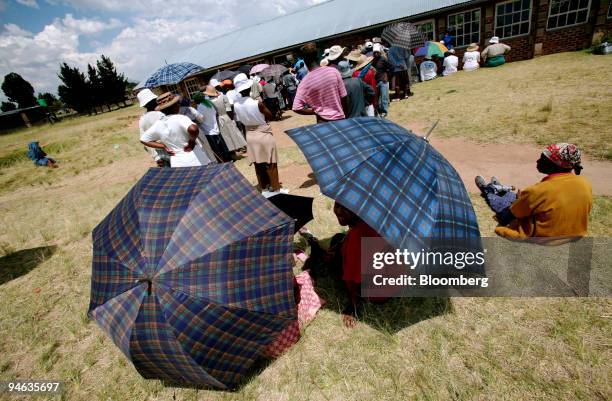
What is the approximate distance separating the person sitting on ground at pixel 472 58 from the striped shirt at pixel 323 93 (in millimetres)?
12343

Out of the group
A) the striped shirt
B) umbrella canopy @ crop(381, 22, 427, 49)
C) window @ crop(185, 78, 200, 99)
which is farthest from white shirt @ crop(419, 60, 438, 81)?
window @ crop(185, 78, 200, 99)

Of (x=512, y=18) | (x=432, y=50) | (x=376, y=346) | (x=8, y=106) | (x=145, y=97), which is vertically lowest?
(x=376, y=346)

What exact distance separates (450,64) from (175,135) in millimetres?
13859

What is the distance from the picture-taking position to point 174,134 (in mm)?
3615

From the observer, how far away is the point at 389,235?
157cm

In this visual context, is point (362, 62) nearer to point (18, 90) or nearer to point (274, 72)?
point (274, 72)

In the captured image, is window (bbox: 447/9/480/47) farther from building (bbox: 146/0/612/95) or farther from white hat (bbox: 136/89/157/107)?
white hat (bbox: 136/89/157/107)

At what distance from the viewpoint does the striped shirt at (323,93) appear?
154 inches

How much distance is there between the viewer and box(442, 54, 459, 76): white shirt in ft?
43.5

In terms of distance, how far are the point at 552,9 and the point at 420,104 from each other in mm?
9374

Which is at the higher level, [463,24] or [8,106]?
[8,106]

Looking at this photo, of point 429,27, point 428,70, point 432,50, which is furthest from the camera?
point 429,27

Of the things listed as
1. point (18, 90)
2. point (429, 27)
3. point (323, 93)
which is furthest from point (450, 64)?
point (18, 90)

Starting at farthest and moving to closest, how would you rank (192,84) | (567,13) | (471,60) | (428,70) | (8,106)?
(8,106), (192,84), (471,60), (428,70), (567,13)
